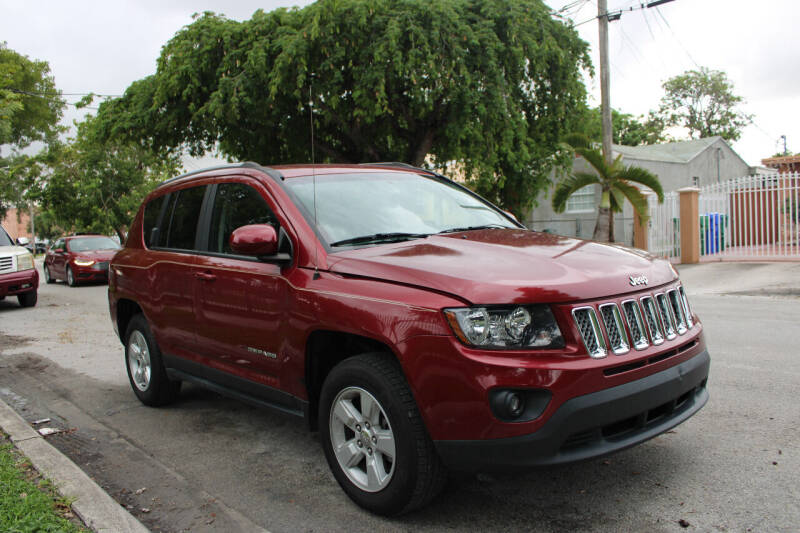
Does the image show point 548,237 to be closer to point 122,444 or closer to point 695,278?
point 122,444

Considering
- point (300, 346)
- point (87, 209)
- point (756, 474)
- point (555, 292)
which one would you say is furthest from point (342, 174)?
point (87, 209)

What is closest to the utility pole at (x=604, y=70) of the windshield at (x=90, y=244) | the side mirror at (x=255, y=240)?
the windshield at (x=90, y=244)

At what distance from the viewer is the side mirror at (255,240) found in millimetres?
3670

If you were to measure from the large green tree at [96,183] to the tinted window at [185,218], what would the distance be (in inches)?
1361

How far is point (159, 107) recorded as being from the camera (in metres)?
21.9

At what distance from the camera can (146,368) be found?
5.58 metres

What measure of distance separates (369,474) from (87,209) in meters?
41.3

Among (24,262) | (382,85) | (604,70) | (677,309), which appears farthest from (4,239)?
(604,70)

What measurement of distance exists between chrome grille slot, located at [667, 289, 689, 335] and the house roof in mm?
25352

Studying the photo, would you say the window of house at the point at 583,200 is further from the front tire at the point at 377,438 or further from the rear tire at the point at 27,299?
the front tire at the point at 377,438

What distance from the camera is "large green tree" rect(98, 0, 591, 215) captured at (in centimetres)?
1827

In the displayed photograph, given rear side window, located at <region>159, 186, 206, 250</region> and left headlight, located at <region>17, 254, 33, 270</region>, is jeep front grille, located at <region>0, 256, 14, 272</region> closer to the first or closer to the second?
left headlight, located at <region>17, 254, 33, 270</region>

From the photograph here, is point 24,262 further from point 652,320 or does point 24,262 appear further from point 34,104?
point 34,104

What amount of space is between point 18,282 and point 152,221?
31.7 ft
